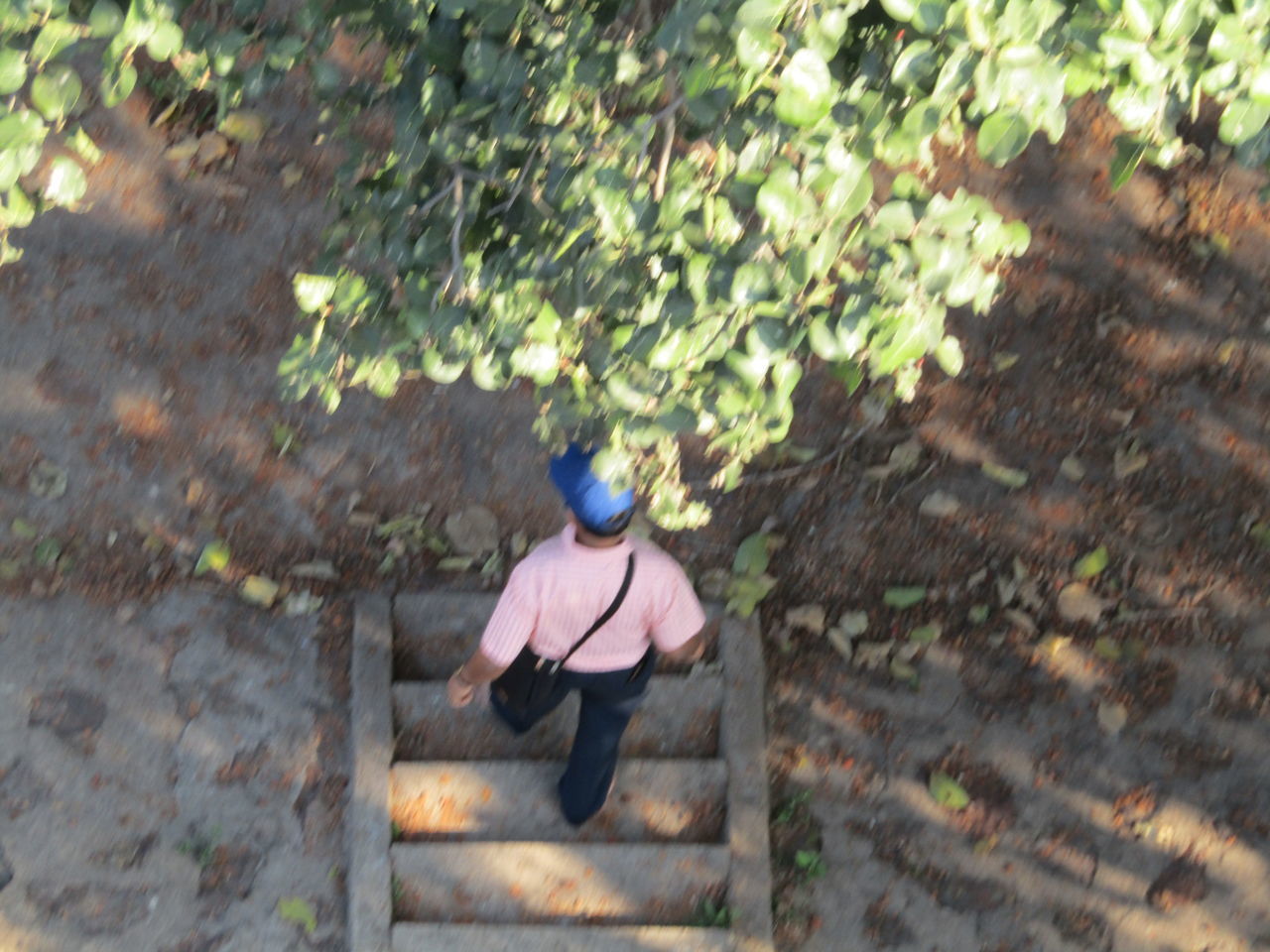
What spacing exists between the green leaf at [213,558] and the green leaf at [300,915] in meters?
1.28

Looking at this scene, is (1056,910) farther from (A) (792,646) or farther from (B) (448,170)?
(B) (448,170)

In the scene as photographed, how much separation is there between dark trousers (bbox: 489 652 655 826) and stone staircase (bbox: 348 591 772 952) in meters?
0.17

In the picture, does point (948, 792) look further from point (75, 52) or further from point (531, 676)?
point (75, 52)

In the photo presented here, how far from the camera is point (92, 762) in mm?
4668

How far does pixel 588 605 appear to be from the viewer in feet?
11.5

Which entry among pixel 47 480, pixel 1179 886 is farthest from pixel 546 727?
pixel 1179 886

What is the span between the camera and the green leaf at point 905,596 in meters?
4.78

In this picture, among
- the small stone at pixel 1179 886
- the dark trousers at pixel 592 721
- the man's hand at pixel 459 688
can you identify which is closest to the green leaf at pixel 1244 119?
the dark trousers at pixel 592 721

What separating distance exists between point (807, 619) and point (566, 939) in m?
1.45

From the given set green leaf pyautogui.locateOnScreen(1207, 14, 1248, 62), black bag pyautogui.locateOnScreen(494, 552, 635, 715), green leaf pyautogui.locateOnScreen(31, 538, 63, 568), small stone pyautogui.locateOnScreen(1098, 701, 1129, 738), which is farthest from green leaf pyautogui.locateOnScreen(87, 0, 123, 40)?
small stone pyautogui.locateOnScreen(1098, 701, 1129, 738)

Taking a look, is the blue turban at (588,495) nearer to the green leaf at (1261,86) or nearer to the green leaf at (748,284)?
the green leaf at (748,284)

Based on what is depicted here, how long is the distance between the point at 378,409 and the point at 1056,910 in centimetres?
314

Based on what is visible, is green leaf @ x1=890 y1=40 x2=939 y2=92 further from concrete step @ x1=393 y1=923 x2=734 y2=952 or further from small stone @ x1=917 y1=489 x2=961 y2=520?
concrete step @ x1=393 y1=923 x2=734 y2=952

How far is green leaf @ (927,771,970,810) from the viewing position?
461 cm
